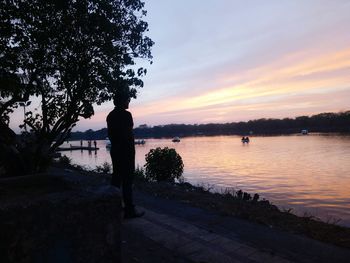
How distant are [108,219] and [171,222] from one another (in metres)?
3.45

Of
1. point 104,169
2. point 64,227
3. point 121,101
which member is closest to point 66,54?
point 121,101

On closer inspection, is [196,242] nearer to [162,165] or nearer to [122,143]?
[122,143]

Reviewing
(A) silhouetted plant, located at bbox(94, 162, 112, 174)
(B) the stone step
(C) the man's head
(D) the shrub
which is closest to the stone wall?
(B) the stone step

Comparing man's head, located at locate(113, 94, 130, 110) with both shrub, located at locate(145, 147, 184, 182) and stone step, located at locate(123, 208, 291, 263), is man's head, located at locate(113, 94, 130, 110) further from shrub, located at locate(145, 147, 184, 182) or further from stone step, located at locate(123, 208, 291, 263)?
shrub, located at locate(145, 147, 184, 182)

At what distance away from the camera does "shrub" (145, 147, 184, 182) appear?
1483 cm

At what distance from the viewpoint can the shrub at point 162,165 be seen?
48.6 feet

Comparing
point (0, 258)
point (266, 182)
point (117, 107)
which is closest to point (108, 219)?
point (0, 258)

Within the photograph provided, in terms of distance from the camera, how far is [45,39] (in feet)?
25.3

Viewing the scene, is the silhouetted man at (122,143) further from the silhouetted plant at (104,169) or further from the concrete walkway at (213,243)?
the silhouetted plant at (104,169)

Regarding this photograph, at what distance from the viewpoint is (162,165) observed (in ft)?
A: 48.6

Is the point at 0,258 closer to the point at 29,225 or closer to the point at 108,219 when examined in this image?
the point at 29,225

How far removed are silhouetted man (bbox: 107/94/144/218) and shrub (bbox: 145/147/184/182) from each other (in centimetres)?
878

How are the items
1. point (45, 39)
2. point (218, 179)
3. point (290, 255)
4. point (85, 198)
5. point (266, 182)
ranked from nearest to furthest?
point (85, 198) → point (290, 255) → point (45, 39) → point (266, 182) → point (218, 179)

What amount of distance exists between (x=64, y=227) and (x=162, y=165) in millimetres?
12239
